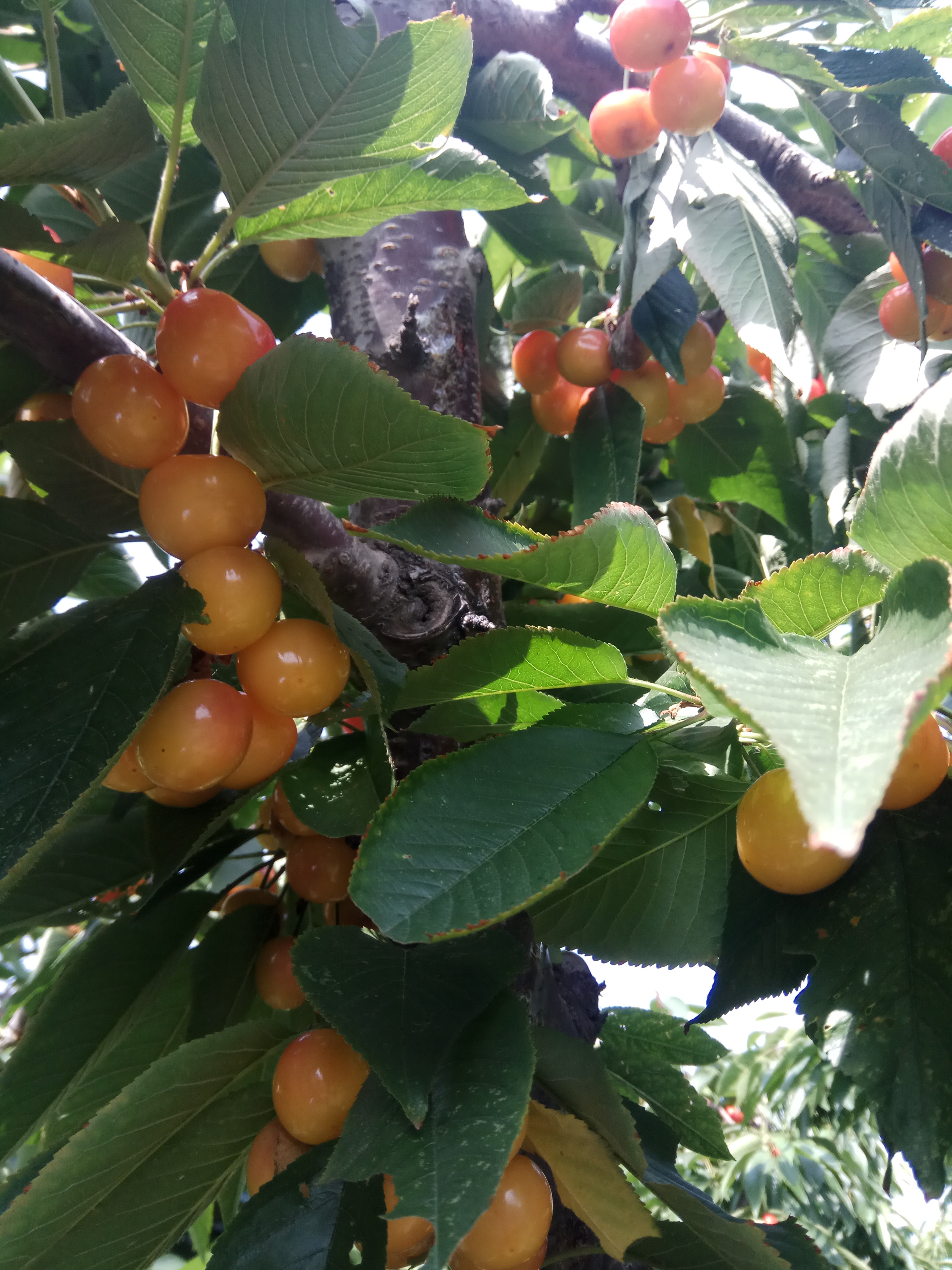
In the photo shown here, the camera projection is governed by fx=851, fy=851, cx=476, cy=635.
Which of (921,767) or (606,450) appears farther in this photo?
(606,450)

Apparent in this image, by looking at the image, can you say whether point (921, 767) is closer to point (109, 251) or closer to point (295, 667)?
point (295, 667)

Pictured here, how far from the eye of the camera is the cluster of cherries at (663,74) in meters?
0.86

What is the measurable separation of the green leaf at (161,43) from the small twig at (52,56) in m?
0.09

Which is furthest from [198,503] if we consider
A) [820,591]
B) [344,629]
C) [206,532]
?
[820,591]

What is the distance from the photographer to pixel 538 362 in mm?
1004

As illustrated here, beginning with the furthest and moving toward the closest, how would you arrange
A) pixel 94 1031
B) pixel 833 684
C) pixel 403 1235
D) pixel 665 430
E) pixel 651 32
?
pixel 665 430
pixel 651 32
pixel 94 1031
pixel 403 1235
pixel 833 684

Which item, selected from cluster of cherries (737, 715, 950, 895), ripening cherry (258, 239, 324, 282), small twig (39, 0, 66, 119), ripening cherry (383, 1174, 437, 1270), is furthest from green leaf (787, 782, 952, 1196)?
ripening cherry (258, 239, 324, 282)

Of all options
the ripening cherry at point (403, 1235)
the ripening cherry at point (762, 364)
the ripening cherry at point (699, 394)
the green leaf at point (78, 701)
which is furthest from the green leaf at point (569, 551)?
the ripening cherry at point (762, 364)

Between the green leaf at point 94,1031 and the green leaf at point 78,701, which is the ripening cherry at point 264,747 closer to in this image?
the green leaf at point 78,701

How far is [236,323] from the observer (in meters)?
0.49

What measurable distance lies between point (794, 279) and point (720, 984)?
3.24 ft

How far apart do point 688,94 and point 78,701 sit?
829 millimetres

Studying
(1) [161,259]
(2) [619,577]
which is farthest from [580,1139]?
(1) [161,259]

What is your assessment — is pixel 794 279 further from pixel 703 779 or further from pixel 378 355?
pixel 703 779
